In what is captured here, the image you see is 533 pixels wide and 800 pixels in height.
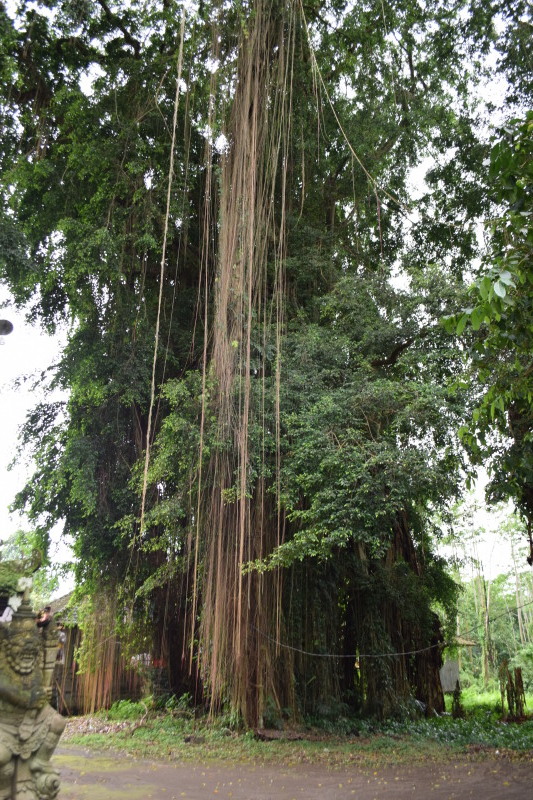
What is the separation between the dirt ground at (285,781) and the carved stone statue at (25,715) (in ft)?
3.79

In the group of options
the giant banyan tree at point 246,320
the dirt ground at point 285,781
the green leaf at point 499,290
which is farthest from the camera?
the giant banyan tree at point 246,320

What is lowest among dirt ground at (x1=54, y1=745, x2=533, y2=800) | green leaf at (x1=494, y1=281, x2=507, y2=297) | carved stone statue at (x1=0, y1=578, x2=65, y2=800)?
dirt ground at (x1=54, y1=745, x2=533, y2=800)

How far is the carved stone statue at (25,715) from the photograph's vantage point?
2.91m

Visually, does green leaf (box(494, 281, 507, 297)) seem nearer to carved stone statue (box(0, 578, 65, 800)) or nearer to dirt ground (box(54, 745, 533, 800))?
carved stone statue (box(0, 578, 65, 800))

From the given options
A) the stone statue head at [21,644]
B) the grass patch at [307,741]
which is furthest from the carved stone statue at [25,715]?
the grass patch at [307,741]

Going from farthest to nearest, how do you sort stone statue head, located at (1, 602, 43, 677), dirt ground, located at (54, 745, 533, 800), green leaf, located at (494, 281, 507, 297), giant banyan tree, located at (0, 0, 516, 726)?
1. giant banyan tree, located at (0, 0, 516, 726)
2. dirt ground, located at (54, 745, 533, 800)
3. stone statue head, located at (1, 602, 43, 677)
4. green leaf, located at (494, 281, 507, 297)

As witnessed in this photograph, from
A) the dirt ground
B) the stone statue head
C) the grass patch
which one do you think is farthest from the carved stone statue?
the grass patch

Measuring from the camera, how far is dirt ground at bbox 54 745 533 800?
399 cm

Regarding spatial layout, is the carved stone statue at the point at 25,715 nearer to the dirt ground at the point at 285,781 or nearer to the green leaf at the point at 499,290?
the dirt ground at the point at 285,781

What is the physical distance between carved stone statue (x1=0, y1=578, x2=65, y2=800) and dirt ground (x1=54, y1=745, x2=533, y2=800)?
116 cm

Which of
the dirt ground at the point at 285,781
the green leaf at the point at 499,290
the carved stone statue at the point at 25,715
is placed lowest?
the dirt ground at the point at 285,781

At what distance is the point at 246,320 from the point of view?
5.44 metres

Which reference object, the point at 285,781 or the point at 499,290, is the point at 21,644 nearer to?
the point at 285,781

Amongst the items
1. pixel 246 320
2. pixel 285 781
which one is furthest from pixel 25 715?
pixel 246 320
